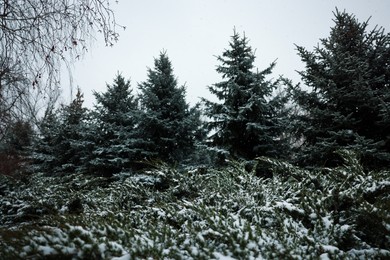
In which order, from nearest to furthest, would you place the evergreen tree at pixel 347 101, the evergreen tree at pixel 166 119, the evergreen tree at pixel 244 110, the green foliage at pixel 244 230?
1. the green foliage at pixel 244 230
2. the evergreen tree at pixel 347 101
3. the evergreen tree at pixel 244 110
4. the evergreen tree at pixel 166 119

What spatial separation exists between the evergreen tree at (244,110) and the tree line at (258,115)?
0.12ft

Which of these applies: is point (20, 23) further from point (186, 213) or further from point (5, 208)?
point (5, 208)

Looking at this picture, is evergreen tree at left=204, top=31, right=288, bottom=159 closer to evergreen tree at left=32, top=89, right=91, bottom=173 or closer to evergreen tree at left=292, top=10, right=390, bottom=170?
evergreen tree at left=292, top=10, right=390, bottom=170

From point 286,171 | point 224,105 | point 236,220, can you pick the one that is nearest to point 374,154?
point 286,171

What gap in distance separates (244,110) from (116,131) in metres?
5.92

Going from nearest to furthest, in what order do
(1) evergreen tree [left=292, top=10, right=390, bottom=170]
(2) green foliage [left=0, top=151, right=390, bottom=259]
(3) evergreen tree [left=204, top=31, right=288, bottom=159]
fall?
(2) green foliage [left=0, top=151, right=390, bottom=259]
(1) evergreen tree [left=292, top=10, right=390, bottom=170]
(3) evergreen tree [left=204, top=31, right=288, bottom=159]

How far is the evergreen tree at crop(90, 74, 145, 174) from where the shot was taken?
1054cm

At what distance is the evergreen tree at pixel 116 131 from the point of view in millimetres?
10539

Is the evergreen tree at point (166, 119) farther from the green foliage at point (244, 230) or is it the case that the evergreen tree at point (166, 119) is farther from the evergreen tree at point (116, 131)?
the green foliage at point (244, 230)

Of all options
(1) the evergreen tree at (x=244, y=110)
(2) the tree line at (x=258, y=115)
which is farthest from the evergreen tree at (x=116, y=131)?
(1) the evergreen tree at (x=244, y=110)

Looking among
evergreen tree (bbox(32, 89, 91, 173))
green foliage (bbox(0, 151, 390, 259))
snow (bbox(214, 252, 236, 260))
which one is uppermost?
evergreen tree (bbox(32, 89, 91, 173))

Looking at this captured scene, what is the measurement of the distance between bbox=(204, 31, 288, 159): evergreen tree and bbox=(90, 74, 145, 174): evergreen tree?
3379 millimetres

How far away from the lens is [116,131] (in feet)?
37.3

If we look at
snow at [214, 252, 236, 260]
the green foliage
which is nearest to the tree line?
the green foliage
